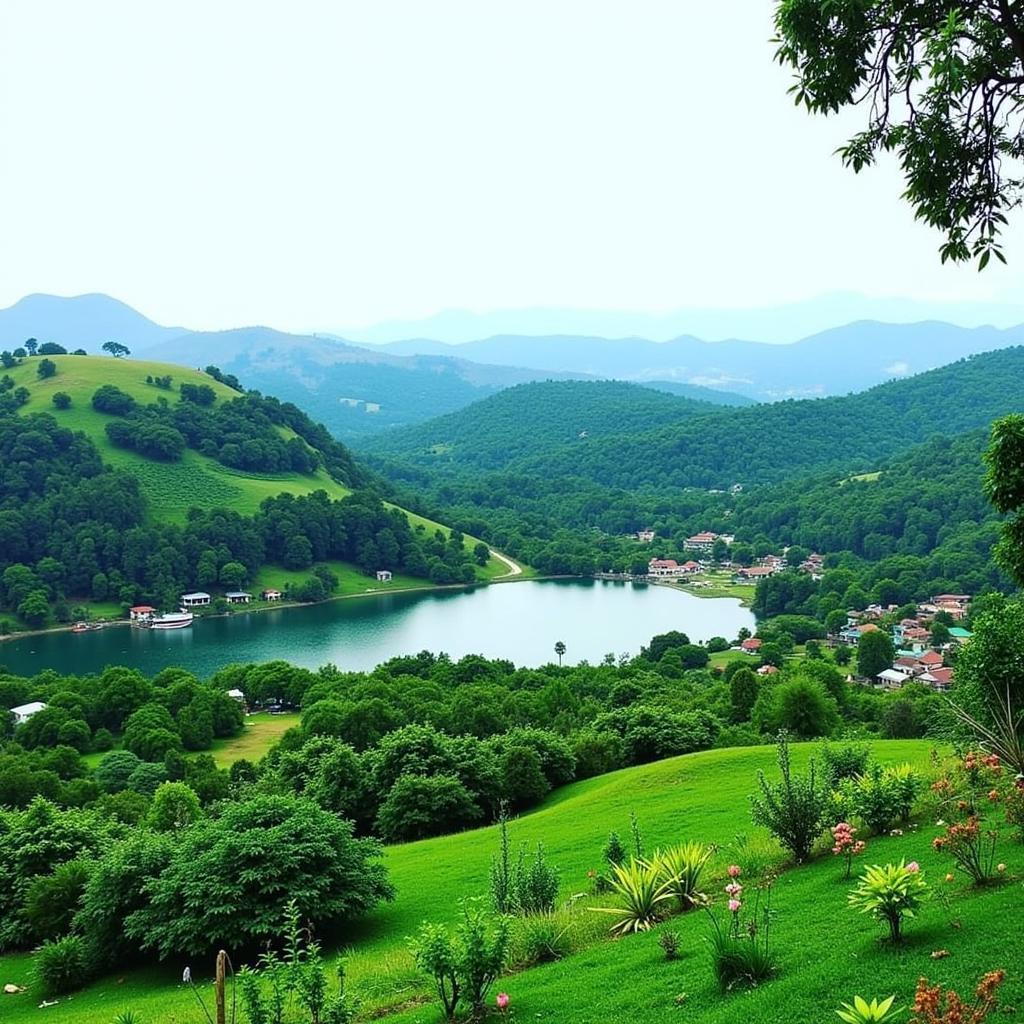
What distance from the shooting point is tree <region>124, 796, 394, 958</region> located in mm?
12086

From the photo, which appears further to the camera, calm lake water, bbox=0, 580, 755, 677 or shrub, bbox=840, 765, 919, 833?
calm lake water, bbox=0, 580, 755, 677

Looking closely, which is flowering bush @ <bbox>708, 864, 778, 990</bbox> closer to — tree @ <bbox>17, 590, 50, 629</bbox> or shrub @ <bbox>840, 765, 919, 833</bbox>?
shrub @ <bbox>840, 765, 919, 833</bbox>

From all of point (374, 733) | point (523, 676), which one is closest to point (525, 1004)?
point (374, 733)

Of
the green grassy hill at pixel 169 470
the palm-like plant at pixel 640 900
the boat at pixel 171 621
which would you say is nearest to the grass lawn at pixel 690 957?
the palm-like plant at pixel 640 900

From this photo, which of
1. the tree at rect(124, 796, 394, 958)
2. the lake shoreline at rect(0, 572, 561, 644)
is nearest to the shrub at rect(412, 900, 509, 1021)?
the tree at rect(124, 796, 394, 958)

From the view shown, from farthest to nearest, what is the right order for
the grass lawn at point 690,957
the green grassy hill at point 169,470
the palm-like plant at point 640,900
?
the green grassy hill at point 169,470, the palm-like plant at point 640,900, the grass lawn at point 690,957

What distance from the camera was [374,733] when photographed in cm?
3472

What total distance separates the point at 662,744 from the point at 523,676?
2310 cm

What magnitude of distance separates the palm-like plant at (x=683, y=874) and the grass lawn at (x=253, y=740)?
109 ft

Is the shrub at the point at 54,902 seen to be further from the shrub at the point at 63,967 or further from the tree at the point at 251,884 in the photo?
the tree at the point at 251,884

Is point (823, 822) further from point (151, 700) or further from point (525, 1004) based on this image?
point (151, 700)

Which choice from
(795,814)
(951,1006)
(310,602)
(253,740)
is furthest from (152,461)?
(951,1006)

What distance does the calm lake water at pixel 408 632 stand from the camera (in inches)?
2785

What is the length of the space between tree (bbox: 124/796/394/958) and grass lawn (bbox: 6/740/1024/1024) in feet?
2.08
